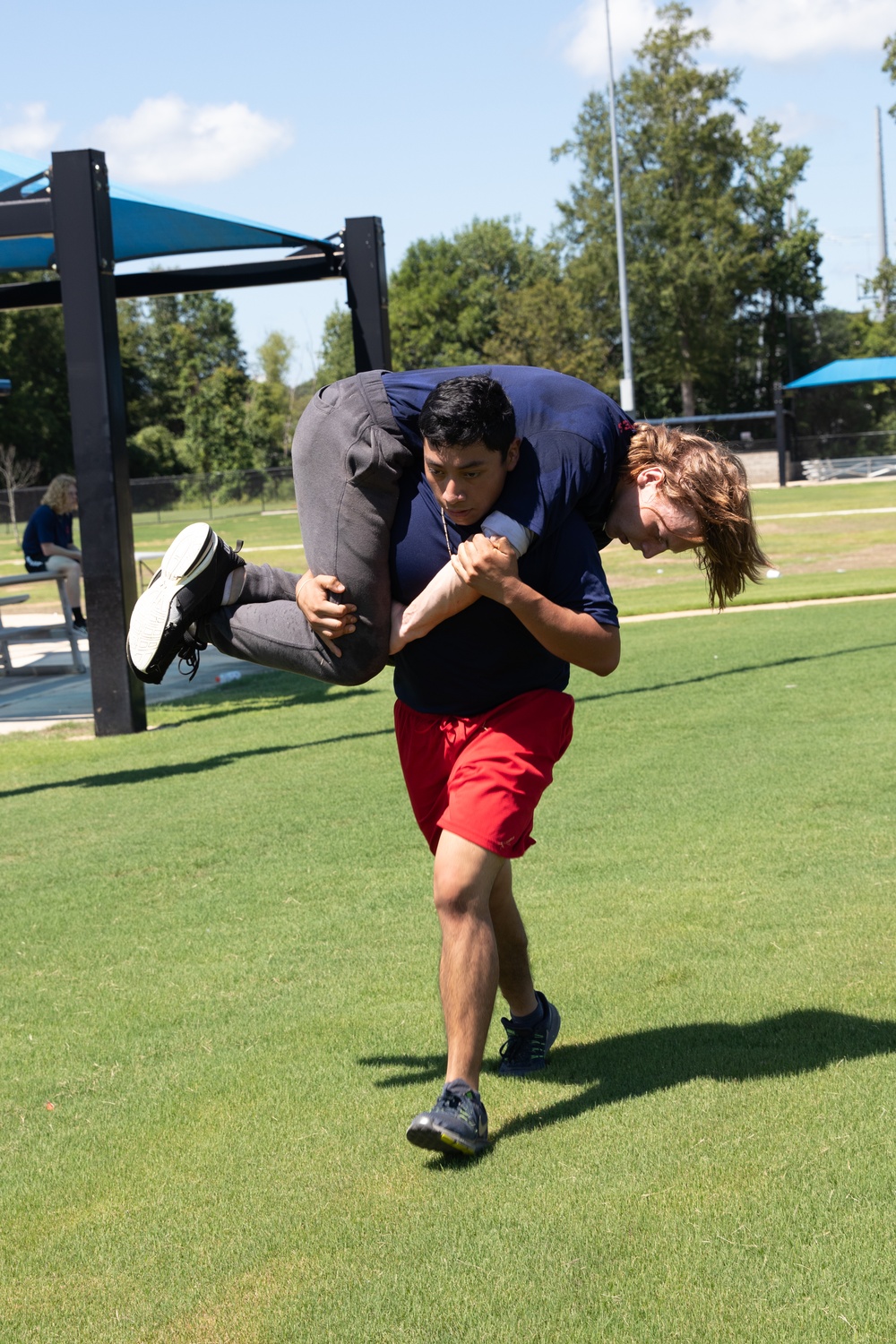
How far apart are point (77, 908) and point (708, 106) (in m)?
67.6

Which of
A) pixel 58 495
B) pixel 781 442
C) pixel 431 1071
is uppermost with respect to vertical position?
pixel 781 442

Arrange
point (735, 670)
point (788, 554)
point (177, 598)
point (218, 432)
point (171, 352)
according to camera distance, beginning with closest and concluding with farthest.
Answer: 1. point (177, 598)
2. point (735, 670)
3. point (788, 554)
4. point (218, 432)
5. point (171, 352)

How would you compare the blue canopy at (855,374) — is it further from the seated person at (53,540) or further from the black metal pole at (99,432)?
the black metal pole at (99,432)

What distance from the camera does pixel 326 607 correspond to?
11.7 feet

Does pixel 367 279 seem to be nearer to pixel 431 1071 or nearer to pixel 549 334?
pixel 431 1071

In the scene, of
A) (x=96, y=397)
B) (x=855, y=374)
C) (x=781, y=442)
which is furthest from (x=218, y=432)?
(x=96, y=397)

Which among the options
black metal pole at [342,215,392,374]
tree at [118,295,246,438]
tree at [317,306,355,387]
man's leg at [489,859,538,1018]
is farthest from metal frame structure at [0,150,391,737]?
tree at [317,306,355,387]

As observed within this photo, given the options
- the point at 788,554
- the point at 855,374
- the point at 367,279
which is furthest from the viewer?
the point at 855,374

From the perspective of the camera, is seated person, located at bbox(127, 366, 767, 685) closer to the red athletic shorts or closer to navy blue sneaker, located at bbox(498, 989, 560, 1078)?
the red athletic shorts

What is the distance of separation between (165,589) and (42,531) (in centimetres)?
1175

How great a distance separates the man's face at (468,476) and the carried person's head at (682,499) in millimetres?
380

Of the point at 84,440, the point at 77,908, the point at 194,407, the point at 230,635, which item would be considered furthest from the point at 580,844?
the point at 194,407

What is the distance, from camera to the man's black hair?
3189mm

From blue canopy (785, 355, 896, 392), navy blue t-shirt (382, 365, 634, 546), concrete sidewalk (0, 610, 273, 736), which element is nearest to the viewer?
navy blue t-shirt (382, 365, 634, 546)
